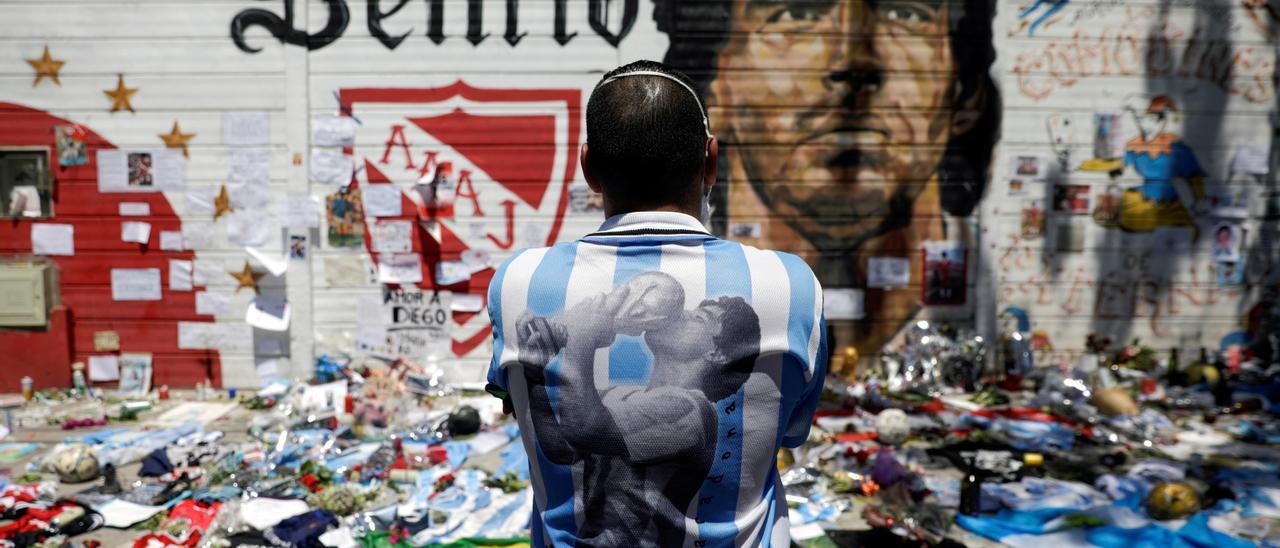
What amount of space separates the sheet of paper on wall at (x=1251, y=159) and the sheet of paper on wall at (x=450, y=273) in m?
7.47

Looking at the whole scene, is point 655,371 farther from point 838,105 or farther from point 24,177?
point 24,177

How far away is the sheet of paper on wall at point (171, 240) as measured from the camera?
687 cm

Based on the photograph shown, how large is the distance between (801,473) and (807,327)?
380 cm

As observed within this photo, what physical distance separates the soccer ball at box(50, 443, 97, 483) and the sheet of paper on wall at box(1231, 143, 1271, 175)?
9978mm

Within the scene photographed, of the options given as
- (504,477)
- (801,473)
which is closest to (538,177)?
(504,477)

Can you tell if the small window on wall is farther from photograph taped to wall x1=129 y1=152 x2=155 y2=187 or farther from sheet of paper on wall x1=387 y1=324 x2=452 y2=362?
sheet of paper on wall x1=387 y1=324 x2=452 y2=362

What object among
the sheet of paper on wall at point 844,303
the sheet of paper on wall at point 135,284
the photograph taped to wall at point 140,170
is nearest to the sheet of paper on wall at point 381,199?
the photograph taped to wall at point 140,170

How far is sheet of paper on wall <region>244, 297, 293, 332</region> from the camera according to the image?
6934 mm

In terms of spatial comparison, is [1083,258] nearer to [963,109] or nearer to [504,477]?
[963,109]

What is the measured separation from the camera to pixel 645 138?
5.08 feet

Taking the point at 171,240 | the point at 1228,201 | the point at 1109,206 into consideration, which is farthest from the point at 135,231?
the point at 1228,201

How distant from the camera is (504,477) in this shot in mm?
5004

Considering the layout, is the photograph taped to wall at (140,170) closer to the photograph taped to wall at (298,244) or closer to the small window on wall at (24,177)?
the small window on wall at (24,177)

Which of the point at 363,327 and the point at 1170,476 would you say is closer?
the point at 1170,476
